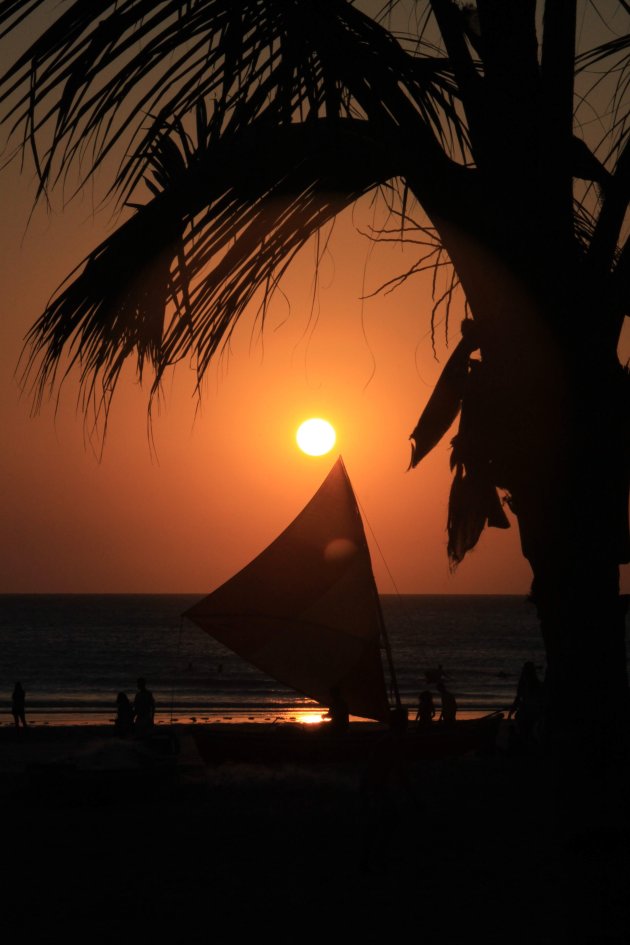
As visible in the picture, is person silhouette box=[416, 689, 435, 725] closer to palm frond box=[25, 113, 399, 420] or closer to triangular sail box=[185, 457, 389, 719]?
triangular sail box=[185, 457, 389, 719]

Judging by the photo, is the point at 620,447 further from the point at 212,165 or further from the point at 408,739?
the point at 408,739

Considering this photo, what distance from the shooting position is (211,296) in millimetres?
2795

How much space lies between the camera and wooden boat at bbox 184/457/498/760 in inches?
755

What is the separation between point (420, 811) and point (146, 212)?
34.7ft

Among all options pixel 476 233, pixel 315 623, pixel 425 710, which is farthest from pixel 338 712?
pixel 476 233

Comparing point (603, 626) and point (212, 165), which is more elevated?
point (212, 165)

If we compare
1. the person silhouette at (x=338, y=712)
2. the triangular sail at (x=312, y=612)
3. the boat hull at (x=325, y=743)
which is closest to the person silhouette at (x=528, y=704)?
the boat hull at (x=325, y=743)

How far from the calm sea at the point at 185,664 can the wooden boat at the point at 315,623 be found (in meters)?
4.91

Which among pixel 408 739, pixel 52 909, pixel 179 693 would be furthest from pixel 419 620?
pixel 52 909

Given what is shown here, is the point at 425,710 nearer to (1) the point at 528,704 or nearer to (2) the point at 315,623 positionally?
(1) the point at 528,704

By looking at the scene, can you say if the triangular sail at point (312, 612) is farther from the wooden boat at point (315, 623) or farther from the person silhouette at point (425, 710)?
the person silhouette at point (425, 710)

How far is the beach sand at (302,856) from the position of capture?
4043 millimetres

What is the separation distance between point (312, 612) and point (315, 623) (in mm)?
199

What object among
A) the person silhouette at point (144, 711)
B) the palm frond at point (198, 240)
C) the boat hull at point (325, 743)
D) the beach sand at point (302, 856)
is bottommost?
the beach sand at point (302, 856)
